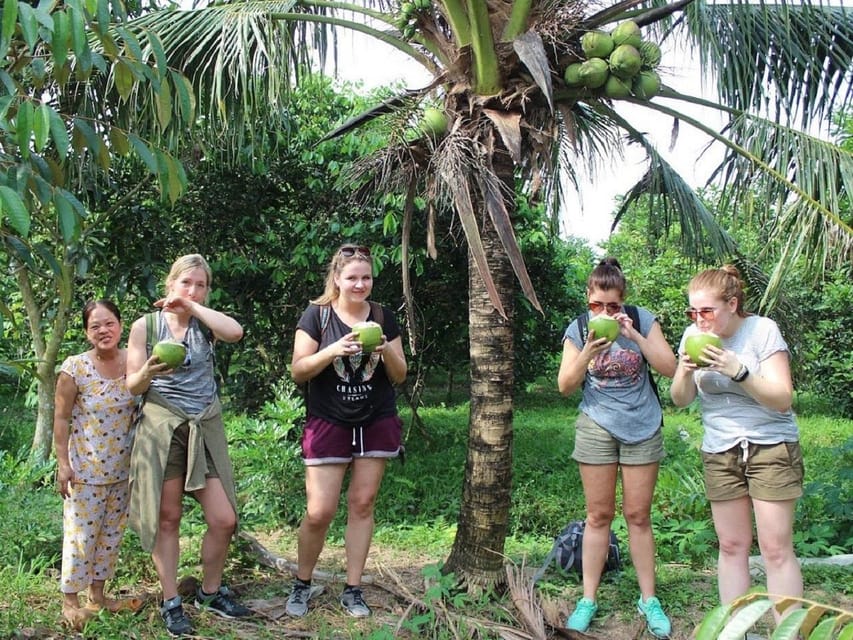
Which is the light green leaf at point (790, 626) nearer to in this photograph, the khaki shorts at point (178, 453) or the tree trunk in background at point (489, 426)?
the tree trunk in background at point (489, 426)

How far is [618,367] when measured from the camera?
3426mm

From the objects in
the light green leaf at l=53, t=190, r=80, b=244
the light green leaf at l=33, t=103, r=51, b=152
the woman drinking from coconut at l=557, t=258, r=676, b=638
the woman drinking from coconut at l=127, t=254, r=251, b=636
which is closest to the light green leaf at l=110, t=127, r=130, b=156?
the light green leaf at l=53, t=190, r=80, b=244

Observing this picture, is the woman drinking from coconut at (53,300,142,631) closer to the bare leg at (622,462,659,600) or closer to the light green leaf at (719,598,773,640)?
the bare leg at (622,462,659,600)

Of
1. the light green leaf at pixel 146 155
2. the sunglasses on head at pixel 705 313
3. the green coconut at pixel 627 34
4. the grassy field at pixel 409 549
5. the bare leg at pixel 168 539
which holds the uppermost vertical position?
the green coconut at pixel 627 34

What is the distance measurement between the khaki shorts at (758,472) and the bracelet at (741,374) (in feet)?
1.03

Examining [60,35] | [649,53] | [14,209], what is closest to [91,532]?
[14,209]

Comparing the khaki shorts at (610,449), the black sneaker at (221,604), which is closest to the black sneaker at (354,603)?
the black sneaker at (221,604)

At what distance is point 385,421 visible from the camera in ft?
11.7

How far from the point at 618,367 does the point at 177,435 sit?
6.48ft

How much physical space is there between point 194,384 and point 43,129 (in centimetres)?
166

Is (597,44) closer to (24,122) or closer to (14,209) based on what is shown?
(24,122)

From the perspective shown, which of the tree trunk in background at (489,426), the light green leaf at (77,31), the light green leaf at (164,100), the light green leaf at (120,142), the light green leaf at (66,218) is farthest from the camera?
the tree trunk in background at (489,426)

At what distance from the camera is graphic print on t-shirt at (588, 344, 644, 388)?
3.43 metres

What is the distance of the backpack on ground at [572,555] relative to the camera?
4117 mm
